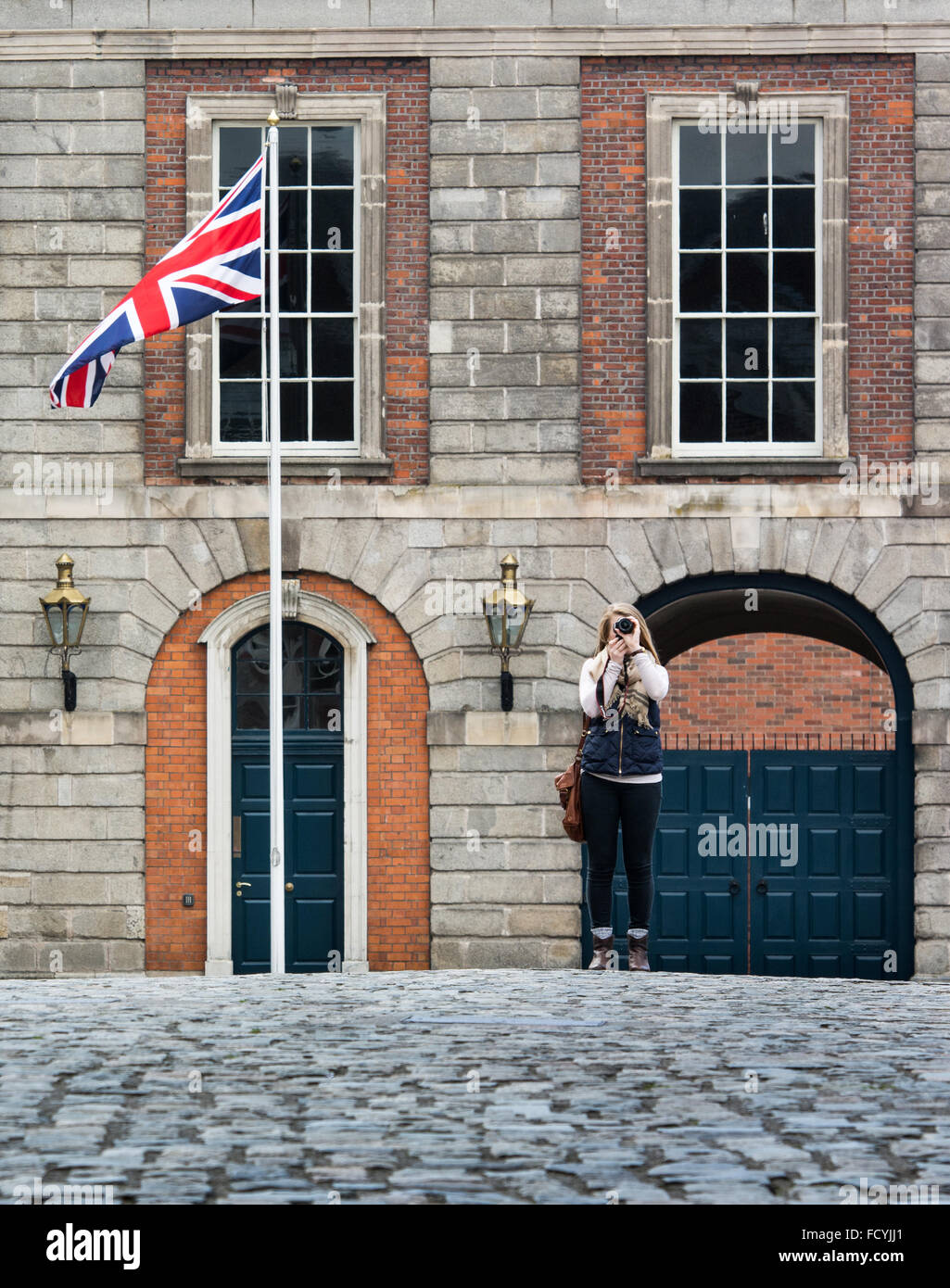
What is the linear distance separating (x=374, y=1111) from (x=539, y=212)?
11046 millimetres

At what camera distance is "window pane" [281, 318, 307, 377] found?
50.8 ft

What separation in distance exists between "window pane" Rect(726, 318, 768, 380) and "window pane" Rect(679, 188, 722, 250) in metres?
0.72

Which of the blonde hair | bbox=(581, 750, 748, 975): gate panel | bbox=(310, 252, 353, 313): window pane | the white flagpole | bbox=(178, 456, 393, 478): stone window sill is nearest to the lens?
the blonde hair

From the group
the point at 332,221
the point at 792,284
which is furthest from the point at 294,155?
the point at 792,284

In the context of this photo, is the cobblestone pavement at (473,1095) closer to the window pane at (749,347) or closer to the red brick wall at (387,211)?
the red brick wall at (387,211)

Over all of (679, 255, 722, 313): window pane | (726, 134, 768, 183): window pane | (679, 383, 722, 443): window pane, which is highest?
(726, 134, 768, 183): window pane

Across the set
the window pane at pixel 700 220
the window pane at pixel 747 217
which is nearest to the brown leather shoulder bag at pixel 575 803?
the window pane at pixel 700 220

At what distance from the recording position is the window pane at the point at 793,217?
50.4ft

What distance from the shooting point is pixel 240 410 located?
15.5m

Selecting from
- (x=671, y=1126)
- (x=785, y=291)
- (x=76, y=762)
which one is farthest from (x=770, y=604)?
(x=671, y=1126)

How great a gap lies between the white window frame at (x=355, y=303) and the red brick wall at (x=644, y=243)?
178cm

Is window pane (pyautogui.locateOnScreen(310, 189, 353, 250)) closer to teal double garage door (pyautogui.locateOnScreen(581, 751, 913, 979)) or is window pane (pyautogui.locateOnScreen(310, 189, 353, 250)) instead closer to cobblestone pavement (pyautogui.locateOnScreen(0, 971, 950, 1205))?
teal double garage door (pyautogui.locateOnScreen(581, 751, 913, 979))

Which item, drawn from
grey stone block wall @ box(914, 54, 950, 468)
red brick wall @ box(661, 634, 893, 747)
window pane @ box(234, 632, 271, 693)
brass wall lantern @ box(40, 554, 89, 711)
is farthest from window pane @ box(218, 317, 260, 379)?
red brick wall @ box(661, 634, 893, 747)

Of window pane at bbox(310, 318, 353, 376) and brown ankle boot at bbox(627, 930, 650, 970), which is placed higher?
window pane at bbox(310, 318, 353, 376)
